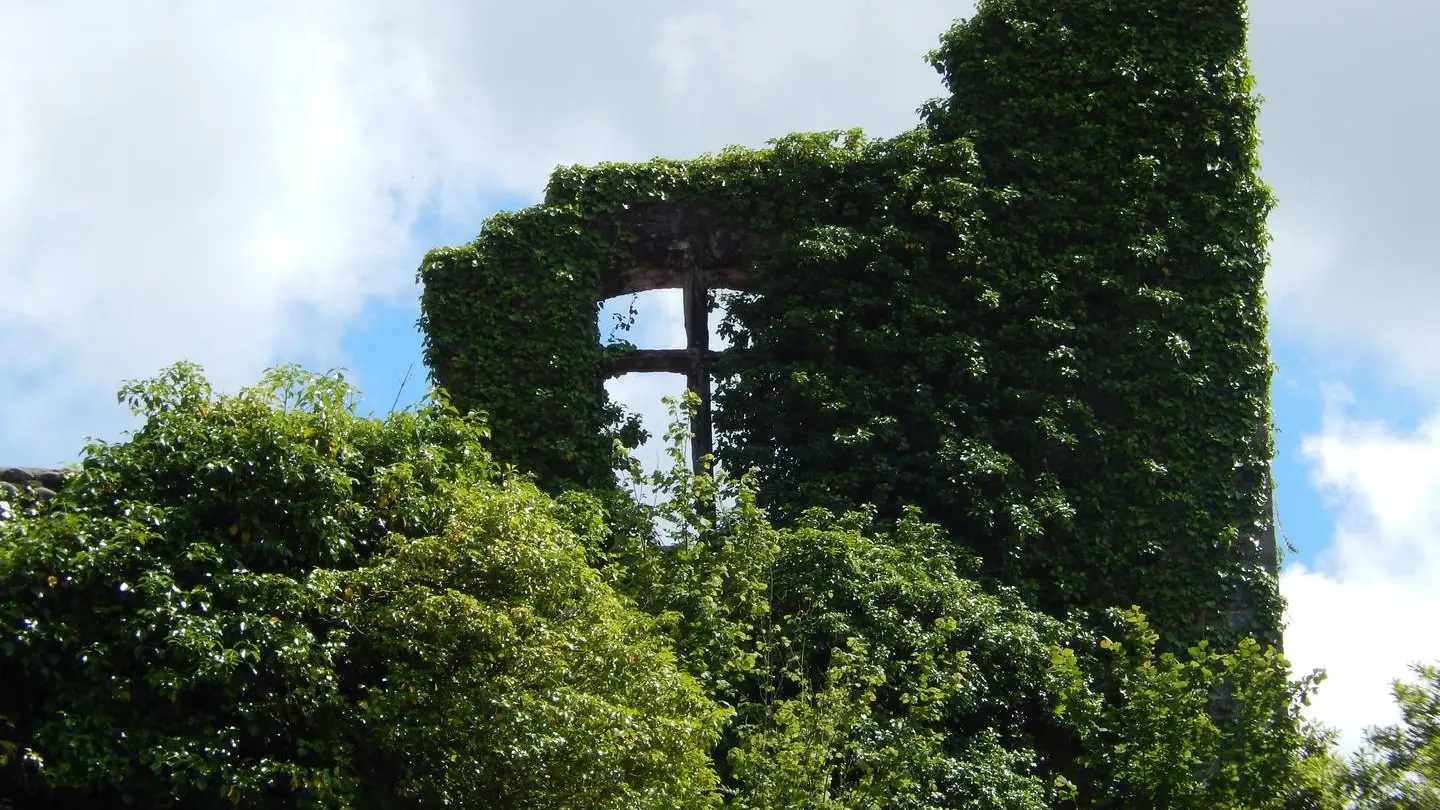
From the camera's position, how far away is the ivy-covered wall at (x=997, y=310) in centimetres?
1791

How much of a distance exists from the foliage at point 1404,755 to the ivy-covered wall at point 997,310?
5.07 meters

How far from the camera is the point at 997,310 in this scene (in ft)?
61.4

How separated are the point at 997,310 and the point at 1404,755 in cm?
759

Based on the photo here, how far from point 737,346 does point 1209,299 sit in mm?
5208

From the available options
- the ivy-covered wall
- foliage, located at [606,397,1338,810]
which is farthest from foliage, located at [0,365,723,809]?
the ivy-covered wall

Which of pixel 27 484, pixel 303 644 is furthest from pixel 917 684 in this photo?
pixel 27 484

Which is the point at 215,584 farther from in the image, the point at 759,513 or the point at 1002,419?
the point at 1002,419

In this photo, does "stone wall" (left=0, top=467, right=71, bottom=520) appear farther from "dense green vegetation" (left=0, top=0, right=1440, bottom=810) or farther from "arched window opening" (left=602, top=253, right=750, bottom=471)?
"arched window opening" (left=602, top=253, right=750, bottom=471)

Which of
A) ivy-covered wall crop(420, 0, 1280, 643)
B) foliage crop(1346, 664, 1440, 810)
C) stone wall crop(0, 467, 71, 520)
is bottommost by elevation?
foliage crop(1346, 664, 1440, 810)

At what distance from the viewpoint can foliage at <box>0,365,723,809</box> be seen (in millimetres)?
11133

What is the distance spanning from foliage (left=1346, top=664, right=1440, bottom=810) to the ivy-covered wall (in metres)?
5.07

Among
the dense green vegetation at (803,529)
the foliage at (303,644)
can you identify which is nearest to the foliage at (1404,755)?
the dense green vegetation at (803,529)

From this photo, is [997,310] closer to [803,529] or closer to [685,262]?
[685,262]

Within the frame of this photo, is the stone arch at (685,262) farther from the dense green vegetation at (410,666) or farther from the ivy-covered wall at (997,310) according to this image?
the dense green vegetation at (410,666)
